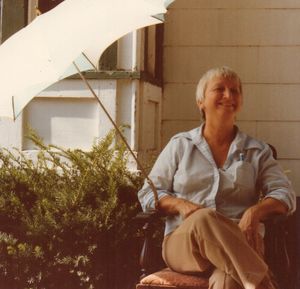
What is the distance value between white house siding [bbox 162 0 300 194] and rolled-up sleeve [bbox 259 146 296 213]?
1.39m

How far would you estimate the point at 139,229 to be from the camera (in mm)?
4230

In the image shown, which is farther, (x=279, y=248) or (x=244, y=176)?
(x=244, y=176)

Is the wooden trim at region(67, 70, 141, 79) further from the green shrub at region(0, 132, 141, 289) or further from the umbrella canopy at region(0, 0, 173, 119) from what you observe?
the umbrella canopy at region(0, 0, 173, 119)

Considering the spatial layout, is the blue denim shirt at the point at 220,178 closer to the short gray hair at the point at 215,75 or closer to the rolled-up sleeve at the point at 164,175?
the rolled-up sleeve at the point at 164,175

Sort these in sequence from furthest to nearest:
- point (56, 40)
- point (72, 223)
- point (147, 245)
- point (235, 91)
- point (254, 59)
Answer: point (254, 59)
point (72, 223)
point (235, 91)
point (147, 245)
point (56, 40)

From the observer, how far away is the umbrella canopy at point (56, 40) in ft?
9.75

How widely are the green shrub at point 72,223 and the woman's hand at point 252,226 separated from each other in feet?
3.31

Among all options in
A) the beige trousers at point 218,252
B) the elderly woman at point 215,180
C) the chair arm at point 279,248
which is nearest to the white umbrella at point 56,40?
the elderly woman at point 215,180

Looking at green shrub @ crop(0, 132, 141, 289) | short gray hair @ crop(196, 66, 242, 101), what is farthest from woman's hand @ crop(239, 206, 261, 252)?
green shrub @ crop(0, 132, 141, 289)

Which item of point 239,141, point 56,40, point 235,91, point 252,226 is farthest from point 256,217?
point 56,40

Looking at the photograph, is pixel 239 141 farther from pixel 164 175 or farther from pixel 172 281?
pixel 172 281

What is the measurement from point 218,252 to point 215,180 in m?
0.53

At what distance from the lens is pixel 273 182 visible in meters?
3.55

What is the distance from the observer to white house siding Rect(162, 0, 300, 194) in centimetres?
501
